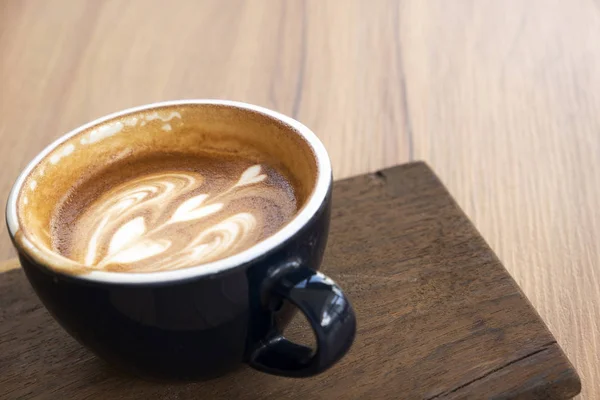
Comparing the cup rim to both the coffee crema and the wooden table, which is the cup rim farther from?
the wooden table

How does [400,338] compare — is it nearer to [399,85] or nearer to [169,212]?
[169,212]

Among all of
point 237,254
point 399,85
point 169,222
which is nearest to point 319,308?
point 237,254

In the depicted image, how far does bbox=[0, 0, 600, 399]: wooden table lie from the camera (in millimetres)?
740

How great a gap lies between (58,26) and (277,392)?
3.01ft

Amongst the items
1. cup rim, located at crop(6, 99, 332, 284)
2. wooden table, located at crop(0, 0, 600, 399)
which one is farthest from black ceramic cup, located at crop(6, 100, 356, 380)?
wooden table, located at crop(0, 0, 600, 399)

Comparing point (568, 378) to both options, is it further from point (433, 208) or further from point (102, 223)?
point (102, 223)

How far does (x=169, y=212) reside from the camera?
55 centimetres

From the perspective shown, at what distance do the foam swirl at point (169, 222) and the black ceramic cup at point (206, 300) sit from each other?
0.04 meters

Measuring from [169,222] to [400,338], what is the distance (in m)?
0.21

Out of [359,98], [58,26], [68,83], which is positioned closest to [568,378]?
[359,98]

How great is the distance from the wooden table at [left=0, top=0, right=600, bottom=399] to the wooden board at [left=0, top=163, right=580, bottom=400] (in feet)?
0.28

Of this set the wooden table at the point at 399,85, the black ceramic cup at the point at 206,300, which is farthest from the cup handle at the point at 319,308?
the wooden table at the point at 399,85

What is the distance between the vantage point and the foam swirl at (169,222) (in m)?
0.50

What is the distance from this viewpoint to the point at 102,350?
0.47m
